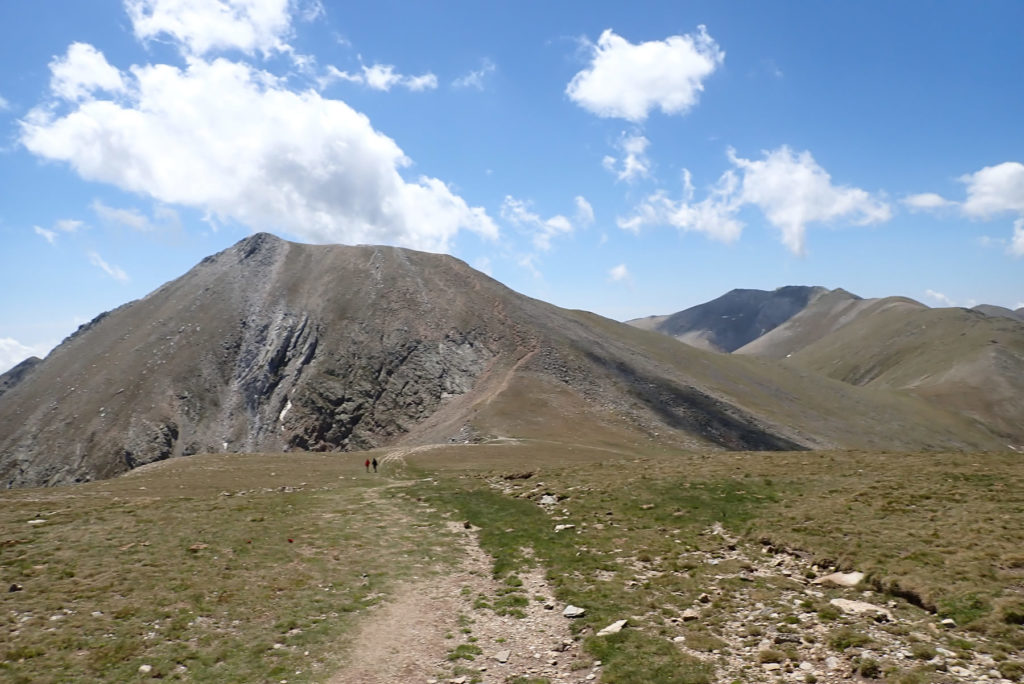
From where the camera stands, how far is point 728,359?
158500 millimetres

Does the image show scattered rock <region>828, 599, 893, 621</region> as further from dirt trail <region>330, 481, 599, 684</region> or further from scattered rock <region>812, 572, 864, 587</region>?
dirt trail <region>330, 481, 599, 684</region>

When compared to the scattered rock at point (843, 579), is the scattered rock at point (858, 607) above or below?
below

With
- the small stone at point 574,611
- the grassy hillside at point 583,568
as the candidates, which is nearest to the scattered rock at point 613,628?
the grassy hillside at point 583,568

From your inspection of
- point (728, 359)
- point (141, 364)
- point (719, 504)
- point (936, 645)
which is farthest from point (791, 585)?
point (728, 359)

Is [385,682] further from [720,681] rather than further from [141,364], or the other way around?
[141,364]

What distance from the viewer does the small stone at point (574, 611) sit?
19.9 m

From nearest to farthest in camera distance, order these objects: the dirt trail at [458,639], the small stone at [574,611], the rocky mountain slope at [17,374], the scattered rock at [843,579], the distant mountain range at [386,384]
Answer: the dirt trail at [458,639]
the small stone at [574,611]
the scattered rock at [843,579]
the distant mountain range at [386,384]
the rocky mountain slope at [17,374]

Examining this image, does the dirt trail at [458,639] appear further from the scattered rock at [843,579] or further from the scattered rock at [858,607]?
the scattered rock at [843,579]

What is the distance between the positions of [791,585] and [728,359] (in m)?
146

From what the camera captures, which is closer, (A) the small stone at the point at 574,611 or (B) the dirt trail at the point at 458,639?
(B) the dirt trail at the point at 458,639

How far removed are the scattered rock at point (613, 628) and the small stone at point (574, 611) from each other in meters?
1.51

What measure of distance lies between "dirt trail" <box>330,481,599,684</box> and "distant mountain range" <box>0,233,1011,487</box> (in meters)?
47.5

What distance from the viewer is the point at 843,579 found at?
20484 mm


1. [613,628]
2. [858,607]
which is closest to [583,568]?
[613,628]
